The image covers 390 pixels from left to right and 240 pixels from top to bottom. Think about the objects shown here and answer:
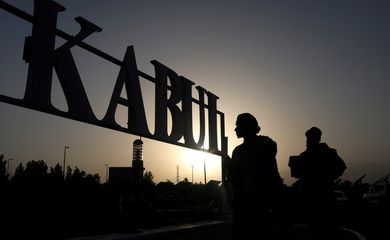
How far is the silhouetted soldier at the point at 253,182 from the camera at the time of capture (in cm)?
289

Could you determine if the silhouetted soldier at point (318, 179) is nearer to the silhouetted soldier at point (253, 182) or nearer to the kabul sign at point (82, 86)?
the silhouetted soldier at point (253, 182)

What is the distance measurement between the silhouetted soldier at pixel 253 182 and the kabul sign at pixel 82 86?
3544 mm

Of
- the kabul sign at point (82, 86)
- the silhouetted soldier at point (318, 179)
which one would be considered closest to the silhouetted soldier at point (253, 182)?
the silhouetted soldier at point (318, 179)

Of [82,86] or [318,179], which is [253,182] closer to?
[318,179]

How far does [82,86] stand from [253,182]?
444 centimetres

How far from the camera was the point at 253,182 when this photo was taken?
2.93m

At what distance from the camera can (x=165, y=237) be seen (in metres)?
4.77

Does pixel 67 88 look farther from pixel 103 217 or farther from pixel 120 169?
pixel 103 217

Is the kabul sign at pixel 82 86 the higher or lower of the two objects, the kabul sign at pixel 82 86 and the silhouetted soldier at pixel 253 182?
the higher

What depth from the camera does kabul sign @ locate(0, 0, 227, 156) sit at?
5.86 metres

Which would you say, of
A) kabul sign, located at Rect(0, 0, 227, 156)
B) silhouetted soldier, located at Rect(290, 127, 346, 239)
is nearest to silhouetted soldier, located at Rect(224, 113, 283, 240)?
silhouetted soldier, located at Rect(290, 127, 346, 239)

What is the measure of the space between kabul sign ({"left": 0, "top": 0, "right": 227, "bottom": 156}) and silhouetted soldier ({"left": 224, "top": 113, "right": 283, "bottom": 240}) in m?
3.54

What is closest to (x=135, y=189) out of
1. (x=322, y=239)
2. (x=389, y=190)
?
(x=322, y=239)

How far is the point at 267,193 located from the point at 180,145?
6.47m
